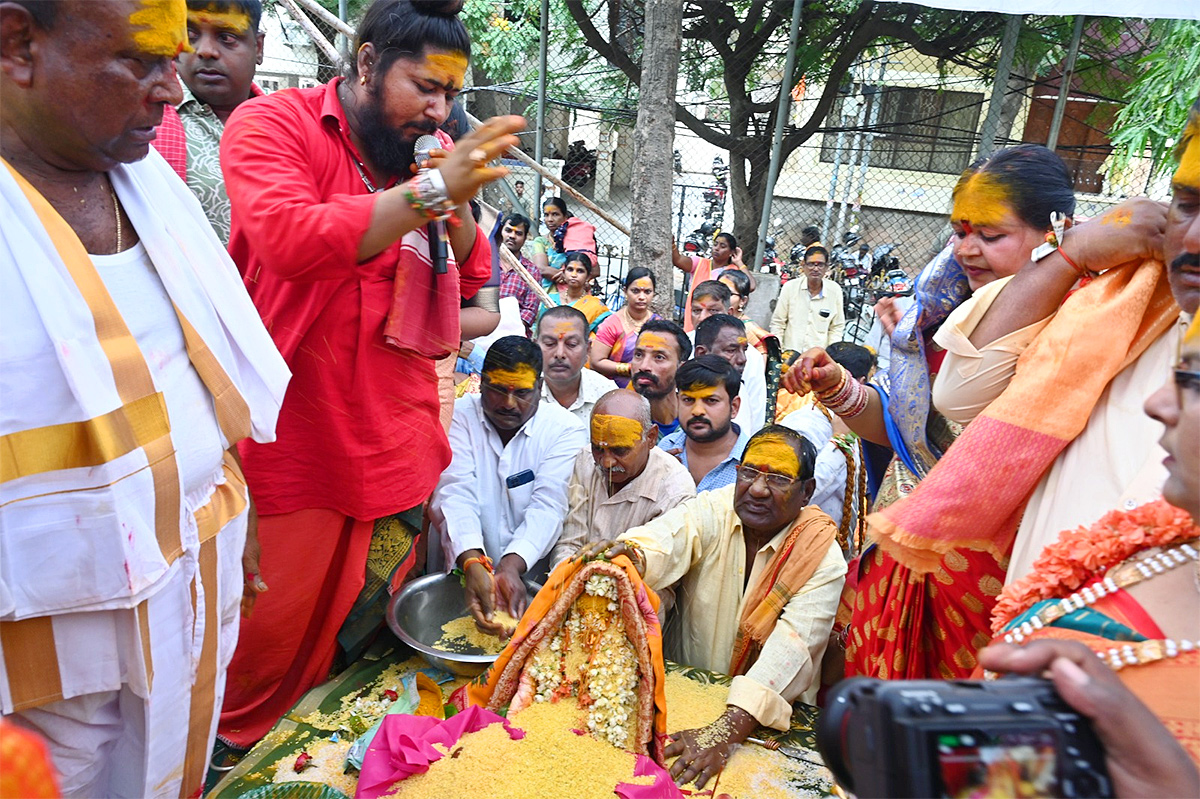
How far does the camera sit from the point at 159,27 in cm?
141

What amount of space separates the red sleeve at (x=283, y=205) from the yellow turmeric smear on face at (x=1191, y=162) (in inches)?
64.9

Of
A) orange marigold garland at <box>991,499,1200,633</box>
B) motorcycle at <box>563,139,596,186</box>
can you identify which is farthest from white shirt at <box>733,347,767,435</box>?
motorcycle at <box>563,139,596,186</box>

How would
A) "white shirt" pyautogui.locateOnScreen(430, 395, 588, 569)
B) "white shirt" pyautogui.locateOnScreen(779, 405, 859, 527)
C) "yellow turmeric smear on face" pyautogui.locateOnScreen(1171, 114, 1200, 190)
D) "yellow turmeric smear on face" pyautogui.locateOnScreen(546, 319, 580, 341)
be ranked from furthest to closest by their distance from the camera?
"yellow turmeric smear on face" pyautogui.locateOnScreen(546, 319, 580, 341) < "white shirt" pyautogui.locateOnScreen(779, 405, 859, 527) < "white shirt" pyautogui.locateOnScreen(430, 395, 588, 569) < "yellow turmeric smear on face" pyautogui.locateOnScreen(1171, 114, 1200, 190)

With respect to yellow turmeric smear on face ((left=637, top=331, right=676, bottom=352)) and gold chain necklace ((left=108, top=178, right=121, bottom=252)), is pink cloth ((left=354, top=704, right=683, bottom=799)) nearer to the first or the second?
gold chain necklace ((left=108, top=178, right=121, bottom=252))

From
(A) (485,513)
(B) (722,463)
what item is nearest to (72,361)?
(A) (485,513)

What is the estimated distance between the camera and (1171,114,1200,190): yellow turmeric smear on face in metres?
1.46

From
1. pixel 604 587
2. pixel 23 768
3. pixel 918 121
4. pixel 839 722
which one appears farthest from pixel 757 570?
pixel 918 121

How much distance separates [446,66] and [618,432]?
5.56 feet

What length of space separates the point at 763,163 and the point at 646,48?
3.98 meters

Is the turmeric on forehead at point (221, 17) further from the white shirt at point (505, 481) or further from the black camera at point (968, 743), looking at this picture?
the black camera at point (968, 743)

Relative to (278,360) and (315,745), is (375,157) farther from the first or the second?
(315,745)

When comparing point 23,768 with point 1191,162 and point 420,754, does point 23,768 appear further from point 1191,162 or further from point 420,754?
point 1191,162

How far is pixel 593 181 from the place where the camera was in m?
14.1

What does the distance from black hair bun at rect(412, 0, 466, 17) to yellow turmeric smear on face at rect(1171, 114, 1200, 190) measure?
1.69m
